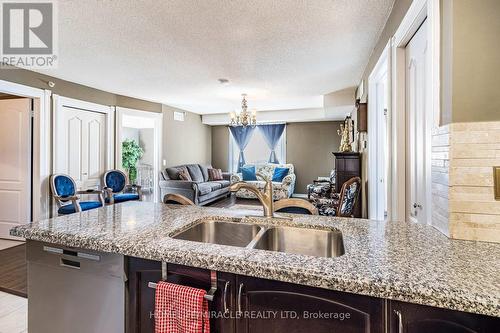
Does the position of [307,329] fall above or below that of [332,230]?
below

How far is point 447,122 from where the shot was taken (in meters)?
1.08

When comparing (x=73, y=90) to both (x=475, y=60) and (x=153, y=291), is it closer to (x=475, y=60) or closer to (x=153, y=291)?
(x=153, y=291)

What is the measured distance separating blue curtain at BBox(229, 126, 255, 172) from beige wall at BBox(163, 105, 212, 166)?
86 cm

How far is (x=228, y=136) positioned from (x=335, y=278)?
25.5 ft

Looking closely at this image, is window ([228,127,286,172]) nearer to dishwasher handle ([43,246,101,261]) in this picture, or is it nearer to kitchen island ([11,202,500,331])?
kitchen island ([11,202,500,331])

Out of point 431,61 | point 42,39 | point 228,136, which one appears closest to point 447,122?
point 431,61

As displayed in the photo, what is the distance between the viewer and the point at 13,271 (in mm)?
2805

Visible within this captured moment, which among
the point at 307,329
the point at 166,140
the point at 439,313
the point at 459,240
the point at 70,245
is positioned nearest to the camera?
the point at 439,313

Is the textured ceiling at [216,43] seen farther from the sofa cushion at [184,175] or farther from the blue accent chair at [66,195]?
the sofa cushion at [184,175]

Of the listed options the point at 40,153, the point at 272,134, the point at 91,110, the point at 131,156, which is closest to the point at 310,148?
the point at 272,134

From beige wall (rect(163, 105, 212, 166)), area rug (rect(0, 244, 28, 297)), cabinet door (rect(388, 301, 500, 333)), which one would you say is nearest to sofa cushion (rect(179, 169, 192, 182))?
beige wall (rect(163, 105, 212, 166))

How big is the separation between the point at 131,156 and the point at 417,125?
651 centimetres

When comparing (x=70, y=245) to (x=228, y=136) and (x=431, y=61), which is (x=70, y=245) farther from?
(x=228, y=136)

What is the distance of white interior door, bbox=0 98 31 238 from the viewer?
3666mm
